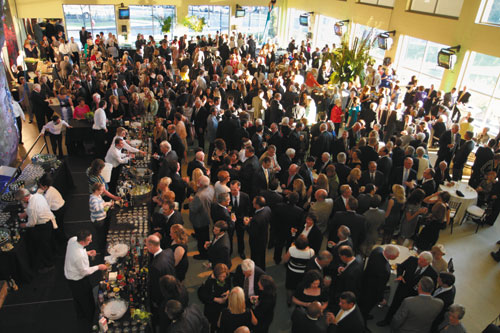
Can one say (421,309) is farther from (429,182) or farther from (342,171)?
(342,171)

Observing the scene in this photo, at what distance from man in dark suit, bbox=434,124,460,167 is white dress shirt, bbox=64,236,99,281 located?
308 inches

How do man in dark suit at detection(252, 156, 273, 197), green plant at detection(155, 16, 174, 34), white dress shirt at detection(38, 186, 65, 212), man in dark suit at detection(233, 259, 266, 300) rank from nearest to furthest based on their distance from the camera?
man in dark suit at detection(233, 259, 266, 300), white dress shirt at detection(38, 186, 65, 212), man in dark suit at detection(252, 156, 273, 197), green plant at detection(155, 16, 174, 34)

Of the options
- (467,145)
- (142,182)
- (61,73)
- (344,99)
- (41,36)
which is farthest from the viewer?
(41,36)

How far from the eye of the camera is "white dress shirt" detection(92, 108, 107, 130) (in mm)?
8398

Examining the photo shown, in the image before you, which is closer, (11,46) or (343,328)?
(343,328)

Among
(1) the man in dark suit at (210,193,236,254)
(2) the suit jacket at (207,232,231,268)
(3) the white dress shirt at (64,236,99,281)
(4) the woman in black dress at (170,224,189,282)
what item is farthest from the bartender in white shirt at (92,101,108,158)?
(2) the suit jacket at (207,232,231,268)

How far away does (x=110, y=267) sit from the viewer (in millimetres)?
4754

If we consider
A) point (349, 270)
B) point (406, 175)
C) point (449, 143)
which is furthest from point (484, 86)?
point (349, 270)

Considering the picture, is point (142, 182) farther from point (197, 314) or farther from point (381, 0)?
point (381, 0)

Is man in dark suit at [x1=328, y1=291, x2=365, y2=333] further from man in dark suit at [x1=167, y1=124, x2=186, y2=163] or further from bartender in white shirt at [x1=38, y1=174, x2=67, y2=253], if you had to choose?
man in dark suit at [x1=167, y1=124, x2=186, y2=163]

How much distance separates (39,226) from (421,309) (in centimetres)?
532

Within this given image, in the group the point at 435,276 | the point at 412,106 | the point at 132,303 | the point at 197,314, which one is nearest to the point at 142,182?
the point at 132,303

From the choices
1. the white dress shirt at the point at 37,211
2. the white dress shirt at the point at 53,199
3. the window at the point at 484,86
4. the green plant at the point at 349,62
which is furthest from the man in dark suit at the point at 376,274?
the green plant at the point at 349,62

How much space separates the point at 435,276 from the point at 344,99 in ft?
26.7
